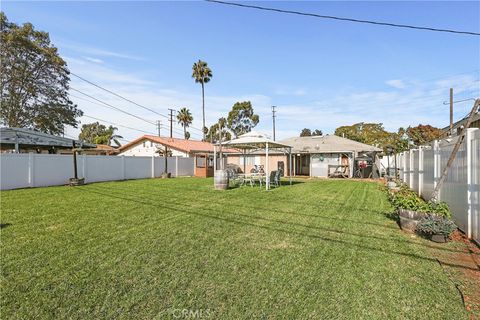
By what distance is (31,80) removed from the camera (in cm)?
2697

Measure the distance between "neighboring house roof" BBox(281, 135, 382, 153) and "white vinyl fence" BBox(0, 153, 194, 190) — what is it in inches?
482

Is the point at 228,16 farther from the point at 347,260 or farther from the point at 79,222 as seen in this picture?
the point at 347,260

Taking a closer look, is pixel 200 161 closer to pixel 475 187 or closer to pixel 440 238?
pixel 440 238

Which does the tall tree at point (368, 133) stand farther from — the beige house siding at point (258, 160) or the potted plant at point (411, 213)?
the potted plant at point (411, 213)

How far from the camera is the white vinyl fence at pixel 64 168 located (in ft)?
45.5

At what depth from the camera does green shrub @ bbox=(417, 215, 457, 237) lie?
5199 millimetres

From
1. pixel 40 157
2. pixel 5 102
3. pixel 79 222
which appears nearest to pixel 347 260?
pixel 79 222

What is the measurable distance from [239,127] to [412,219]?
45486 millimetres

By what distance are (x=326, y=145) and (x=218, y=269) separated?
2437 centimetres

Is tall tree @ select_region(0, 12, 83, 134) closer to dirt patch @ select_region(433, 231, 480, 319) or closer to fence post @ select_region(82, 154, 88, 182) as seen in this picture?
fence post @ select_region(82, 154, 88, 182)

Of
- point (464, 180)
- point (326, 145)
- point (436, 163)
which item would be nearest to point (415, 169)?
point (436, 163)

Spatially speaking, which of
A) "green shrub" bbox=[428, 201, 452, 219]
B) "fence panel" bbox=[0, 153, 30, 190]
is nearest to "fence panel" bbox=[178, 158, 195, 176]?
"fence panel" bbox=[0, 153, 30, 190]

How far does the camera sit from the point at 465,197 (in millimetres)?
5594

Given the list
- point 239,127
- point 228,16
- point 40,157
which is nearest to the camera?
point 228,16
